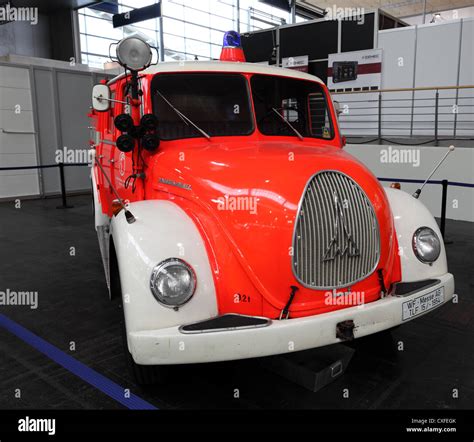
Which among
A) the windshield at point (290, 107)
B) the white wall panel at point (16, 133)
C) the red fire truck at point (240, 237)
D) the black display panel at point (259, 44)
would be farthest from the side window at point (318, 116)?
the black display panel at point (259, 44)

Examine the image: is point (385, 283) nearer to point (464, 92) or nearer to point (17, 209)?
point (464, 92)

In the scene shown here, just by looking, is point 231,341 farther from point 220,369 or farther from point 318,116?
point 318,116

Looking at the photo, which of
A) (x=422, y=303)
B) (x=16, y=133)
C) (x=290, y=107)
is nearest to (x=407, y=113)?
(x=290, y=107)

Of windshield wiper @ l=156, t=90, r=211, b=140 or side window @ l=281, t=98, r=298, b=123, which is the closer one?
windshield wiper @ l=156, t=90, r=211, b=140

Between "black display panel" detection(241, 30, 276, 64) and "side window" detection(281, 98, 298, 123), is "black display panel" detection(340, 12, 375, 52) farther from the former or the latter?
"side window" detection(281, 98, 298, 123)

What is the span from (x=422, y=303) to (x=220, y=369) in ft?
4.40

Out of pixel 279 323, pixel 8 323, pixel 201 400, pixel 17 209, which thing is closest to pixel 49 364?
pixel 8 323

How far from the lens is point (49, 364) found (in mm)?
3010

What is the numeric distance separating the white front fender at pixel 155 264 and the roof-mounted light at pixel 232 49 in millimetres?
2161

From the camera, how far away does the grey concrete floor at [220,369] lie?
260cm

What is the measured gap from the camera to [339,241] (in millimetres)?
2486

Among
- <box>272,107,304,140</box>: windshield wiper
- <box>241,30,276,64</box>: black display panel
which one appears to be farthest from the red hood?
<box>241,30,276,64</box>: black display panel

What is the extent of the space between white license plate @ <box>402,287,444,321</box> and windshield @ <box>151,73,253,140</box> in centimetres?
164

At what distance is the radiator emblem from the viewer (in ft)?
8.09
